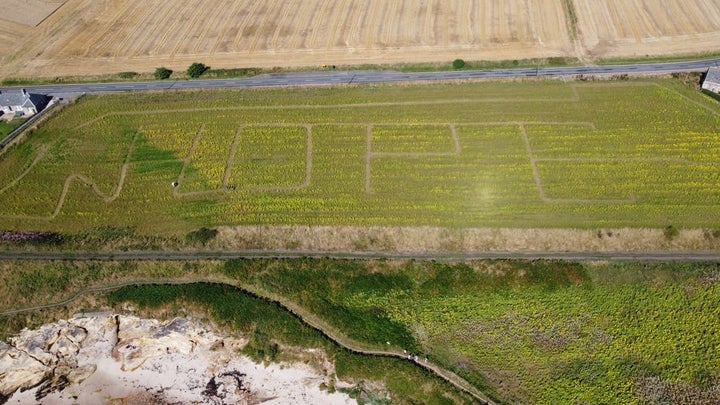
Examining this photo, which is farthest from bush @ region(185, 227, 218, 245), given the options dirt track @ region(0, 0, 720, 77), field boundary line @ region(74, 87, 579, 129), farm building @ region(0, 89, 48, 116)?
farm building @ region(0, 89, 48, 116)

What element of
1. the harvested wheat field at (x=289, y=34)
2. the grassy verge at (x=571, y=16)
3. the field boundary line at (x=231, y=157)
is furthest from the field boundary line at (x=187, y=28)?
the grassy verge at (x=571, y=16)

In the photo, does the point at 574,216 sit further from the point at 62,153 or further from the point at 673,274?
the point at 62,153

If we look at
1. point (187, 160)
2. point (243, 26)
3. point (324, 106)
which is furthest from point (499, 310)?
point (243, 26)

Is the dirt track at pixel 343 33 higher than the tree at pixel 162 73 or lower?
higher

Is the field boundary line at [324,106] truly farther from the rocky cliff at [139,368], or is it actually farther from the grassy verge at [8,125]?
the rocky cliff at [139,368]

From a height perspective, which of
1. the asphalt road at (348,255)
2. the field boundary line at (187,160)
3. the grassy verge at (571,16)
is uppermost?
the grassy verge at (571,16)

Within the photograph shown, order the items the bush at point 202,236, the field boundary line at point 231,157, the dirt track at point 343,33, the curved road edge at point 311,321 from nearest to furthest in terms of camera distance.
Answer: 1. the curved road edge at point 311,321
2. the bush at point 202,236
3. the field boundary line at point 231,157
4. the dirt track at point 343,33

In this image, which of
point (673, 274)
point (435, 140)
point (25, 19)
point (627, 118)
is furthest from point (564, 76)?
point (25, 19)

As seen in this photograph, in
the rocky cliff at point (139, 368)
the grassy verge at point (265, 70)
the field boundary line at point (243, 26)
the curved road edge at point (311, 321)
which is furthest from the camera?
the field boundary line at point (243, 26)
